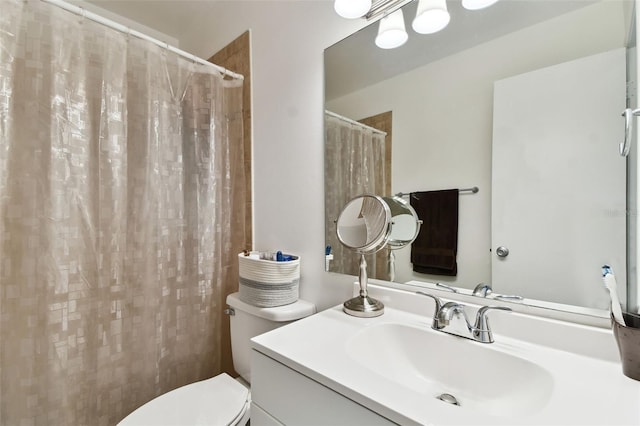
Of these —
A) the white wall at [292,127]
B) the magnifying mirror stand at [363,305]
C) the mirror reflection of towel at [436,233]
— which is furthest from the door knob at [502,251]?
the white wall at [292,127]

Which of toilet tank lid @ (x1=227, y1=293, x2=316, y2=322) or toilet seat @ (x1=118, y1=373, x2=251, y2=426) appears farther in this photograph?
toilet tank lid @ (x1=227, y1=293, x2=316, y2=322)

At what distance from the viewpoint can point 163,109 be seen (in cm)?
128

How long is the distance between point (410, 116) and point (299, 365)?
857mm

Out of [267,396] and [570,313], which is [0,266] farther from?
[570,313]

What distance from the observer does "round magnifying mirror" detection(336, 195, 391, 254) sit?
37.3 inches

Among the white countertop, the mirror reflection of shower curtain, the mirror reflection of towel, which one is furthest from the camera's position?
the mirror reflection of shower curtain

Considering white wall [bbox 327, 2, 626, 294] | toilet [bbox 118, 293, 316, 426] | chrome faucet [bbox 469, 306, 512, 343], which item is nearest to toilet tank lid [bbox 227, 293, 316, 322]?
toilet [bbox 118, 293, 316, 426]

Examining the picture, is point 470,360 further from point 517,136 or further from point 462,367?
point 517,136

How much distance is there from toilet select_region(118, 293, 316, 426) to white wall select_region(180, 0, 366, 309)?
198mm

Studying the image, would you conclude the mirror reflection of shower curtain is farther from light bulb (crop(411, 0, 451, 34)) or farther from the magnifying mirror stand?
light bulb (crop(411, 0, 451, 34))

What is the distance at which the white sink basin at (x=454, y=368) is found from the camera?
2.10 feet

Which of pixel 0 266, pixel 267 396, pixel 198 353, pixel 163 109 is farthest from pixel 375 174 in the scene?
pixel 0 266

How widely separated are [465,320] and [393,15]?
1034 mm

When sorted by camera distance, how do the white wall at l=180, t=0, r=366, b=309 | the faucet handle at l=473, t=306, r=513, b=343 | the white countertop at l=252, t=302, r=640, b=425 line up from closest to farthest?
the white countertop at l=252, t=302, r=640, b=425
the faucet handle at l=473, t=306, r=513, b=343
the white wall at l=180, t=0, r=366, b=309
